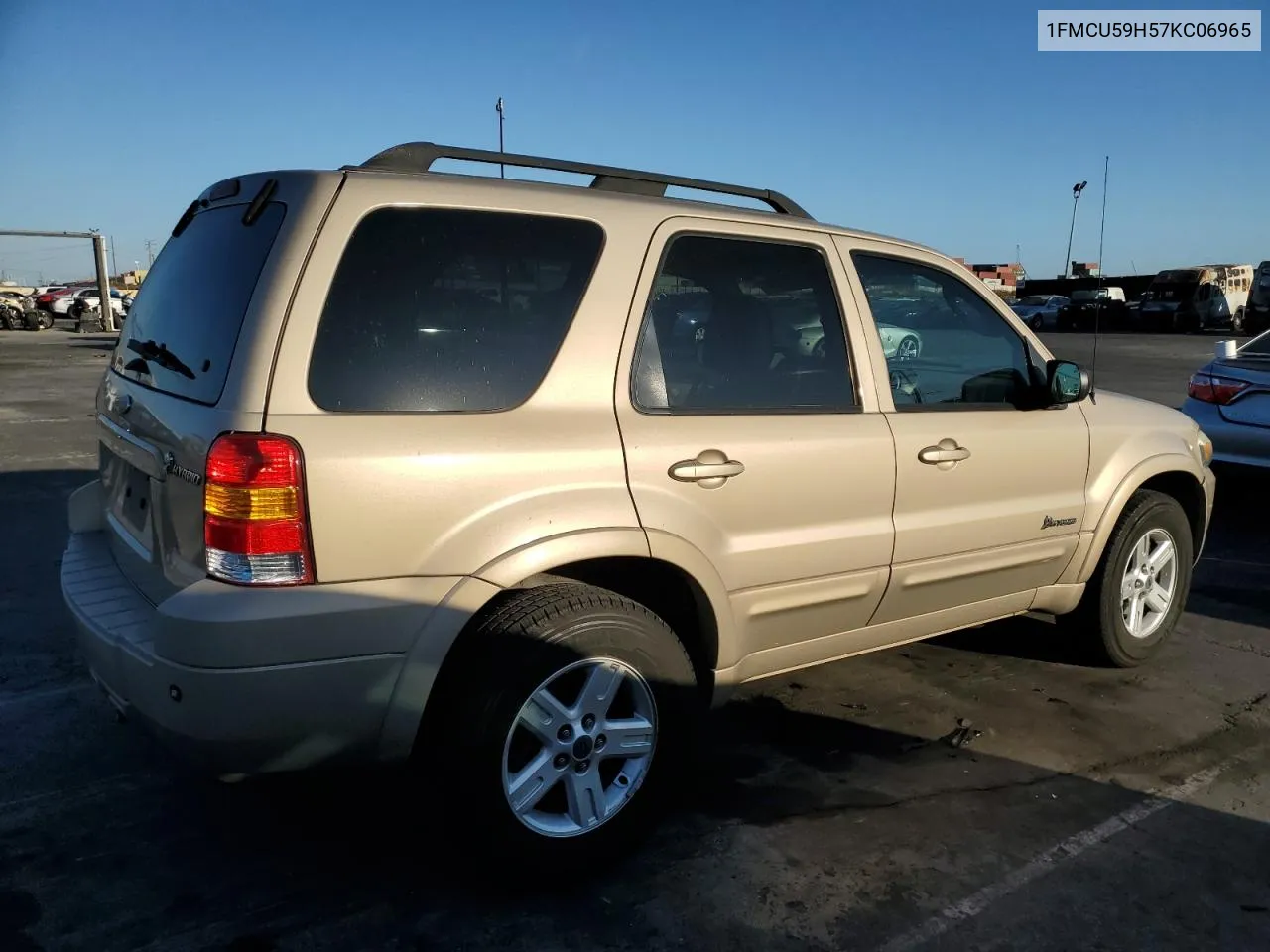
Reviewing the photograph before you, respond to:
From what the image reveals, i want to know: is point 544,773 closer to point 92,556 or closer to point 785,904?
point 785,904

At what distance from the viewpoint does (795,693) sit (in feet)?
13.6

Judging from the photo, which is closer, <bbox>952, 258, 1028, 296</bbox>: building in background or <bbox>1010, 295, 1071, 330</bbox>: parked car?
<bbox>1010, 295, 1071, 330</bbox>: parked car

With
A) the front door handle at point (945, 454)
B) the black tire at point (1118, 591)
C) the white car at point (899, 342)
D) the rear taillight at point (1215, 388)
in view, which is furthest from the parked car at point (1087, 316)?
the front door handle at point (945, 454)

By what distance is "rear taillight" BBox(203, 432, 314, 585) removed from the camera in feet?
7.45

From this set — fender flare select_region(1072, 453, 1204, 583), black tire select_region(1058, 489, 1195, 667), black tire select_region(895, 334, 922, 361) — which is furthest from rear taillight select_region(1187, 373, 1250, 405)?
black tire select_region(895, 334, 922, 361)

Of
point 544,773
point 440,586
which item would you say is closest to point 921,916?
point 544,773

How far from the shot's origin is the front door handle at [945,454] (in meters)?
3.43

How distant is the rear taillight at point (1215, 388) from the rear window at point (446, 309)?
5.81m

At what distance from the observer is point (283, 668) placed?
2.29 metres

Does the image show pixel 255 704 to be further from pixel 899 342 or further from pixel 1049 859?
pixel 899 342

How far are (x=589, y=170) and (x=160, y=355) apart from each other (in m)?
1.40

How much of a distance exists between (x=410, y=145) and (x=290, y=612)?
138 centimetres

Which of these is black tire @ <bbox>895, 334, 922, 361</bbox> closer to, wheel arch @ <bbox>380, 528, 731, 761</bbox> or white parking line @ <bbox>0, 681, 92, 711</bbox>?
wheel arch @ <bbox>380, 528, 731, 761</bbox>

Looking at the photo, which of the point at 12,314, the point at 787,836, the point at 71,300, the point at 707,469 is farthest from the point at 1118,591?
the point at 71,300
